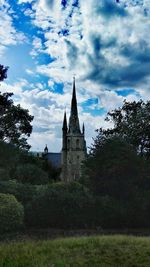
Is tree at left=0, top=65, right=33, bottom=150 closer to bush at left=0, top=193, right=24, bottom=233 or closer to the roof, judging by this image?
bush at left=0, top=193, right=24, bottom=233

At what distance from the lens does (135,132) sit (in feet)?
168

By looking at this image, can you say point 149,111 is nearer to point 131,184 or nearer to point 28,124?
point 28,124

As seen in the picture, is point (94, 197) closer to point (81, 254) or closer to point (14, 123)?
point (81, 254)

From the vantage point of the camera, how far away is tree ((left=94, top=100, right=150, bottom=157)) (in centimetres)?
5075

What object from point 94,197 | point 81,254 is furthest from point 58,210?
point 81,254

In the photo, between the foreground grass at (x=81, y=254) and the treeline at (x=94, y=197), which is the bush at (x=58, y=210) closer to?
the treeline at (x=94, y=197)

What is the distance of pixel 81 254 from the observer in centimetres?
1291

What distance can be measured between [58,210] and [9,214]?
15.3ft

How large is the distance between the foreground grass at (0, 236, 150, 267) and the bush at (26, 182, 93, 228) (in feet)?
36.7

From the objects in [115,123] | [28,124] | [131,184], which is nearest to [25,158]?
[28,124]

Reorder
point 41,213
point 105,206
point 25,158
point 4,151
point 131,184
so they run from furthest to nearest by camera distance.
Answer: point 25,158, point 4,151, point 131,184, point 105,206, point 41,213

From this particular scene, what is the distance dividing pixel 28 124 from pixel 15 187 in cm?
3194

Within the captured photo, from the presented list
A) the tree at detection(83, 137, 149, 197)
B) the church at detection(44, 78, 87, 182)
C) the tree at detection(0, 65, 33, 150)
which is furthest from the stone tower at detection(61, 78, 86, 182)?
the tree at detection(83, 137, 149, 197)

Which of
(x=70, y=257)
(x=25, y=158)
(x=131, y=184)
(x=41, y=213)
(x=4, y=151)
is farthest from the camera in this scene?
(x=25, y=158)
